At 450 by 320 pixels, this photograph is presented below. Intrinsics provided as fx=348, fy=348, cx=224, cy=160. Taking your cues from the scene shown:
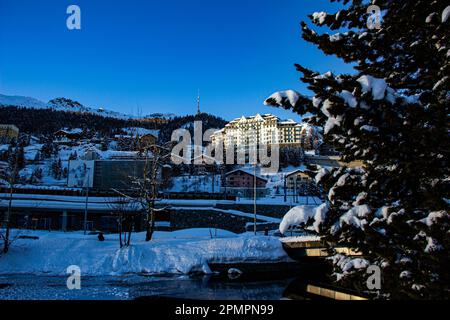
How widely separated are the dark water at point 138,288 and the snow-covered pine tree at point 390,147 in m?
12.1

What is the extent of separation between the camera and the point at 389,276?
4219mm

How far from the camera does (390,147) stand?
3.88 metres

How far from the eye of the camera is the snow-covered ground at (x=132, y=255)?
23.3m

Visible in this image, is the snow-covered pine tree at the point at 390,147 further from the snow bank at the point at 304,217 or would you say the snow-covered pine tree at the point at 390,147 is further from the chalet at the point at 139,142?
the chalet at the point at 139,142

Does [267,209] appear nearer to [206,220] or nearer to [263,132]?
[206,220]

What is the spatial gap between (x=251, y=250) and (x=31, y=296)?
49.2ft

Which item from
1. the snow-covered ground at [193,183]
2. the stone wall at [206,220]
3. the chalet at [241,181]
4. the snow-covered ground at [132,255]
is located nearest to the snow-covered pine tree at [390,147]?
the snow-covered ground at [132,255]

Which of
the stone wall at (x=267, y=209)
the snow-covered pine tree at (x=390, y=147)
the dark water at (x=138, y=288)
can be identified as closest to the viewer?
the snow-covered pine tree at (x=390, y=147)

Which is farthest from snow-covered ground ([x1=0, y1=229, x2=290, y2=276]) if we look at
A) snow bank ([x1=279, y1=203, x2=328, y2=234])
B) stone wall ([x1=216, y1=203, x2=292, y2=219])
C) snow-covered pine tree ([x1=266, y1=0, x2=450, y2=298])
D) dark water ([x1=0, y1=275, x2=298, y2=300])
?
snow bank ([x1=279, y1=203, x2=328, y2=234])

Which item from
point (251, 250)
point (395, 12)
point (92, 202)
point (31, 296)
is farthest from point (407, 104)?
point (92, 202)

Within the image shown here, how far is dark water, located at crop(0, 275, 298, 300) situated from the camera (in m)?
15.7

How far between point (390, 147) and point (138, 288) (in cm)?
1709

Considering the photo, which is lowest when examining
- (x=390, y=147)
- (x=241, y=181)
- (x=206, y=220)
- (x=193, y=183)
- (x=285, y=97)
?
(x=206, y=220)

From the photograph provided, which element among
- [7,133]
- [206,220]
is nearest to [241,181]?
[206,220]
